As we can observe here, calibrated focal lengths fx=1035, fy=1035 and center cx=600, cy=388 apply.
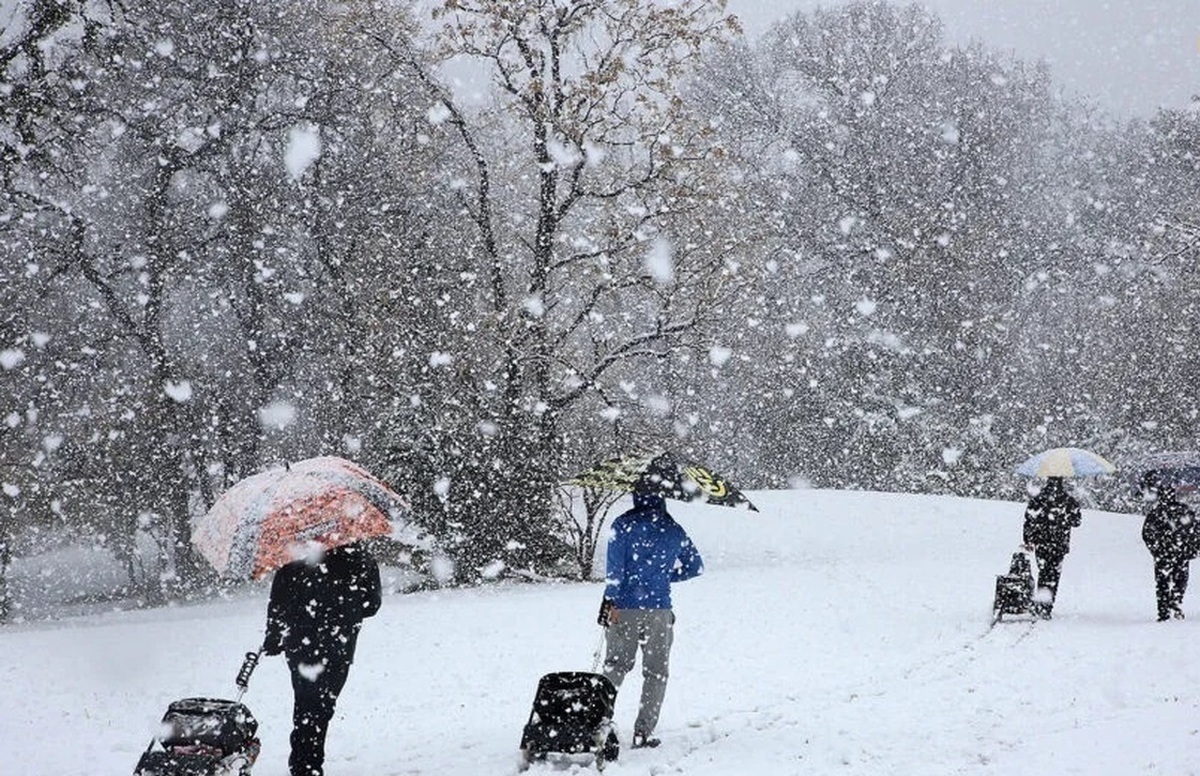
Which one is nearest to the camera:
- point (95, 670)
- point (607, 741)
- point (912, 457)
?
point (607, 741)

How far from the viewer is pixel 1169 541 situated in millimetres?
12430

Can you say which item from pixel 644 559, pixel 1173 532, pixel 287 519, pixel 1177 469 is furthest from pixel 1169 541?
pixel 287 519

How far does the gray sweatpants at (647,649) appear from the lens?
25.3 ft

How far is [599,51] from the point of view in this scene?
18719 millimetres

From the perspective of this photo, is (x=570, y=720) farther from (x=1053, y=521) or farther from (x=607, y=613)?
(x=1053, y=521)

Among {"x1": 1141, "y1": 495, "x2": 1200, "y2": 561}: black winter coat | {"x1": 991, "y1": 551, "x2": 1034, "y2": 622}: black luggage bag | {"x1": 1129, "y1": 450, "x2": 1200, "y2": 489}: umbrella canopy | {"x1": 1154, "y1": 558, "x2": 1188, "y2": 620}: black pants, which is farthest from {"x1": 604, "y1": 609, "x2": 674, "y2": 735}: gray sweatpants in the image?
{"x1": 1154, "y1": 558, "x2": 1188, "y2": 620}: black pants

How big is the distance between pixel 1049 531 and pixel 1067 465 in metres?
0.89

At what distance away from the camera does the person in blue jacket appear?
7.66m

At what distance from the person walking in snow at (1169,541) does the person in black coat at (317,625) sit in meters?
9.81

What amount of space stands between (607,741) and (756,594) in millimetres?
9218

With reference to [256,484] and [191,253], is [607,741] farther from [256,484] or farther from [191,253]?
[191,253]

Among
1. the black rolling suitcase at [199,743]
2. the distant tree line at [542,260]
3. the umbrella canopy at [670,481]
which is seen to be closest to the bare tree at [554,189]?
the distant tree line at [542,260]

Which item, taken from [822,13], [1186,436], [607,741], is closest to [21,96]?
[607,741]

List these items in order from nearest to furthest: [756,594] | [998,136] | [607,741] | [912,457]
A: [607,741], [756,594], [912,457], [998,136]
